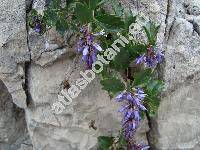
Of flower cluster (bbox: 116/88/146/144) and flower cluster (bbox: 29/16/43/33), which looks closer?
flower cluster (bbox: 116/88/146/144)

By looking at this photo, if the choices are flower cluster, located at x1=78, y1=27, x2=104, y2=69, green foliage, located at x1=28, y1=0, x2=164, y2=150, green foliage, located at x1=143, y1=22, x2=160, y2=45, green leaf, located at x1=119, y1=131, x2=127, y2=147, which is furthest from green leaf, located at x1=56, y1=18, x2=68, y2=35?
green leaf, located at x1=119, y1=131, x2=127, y2=147

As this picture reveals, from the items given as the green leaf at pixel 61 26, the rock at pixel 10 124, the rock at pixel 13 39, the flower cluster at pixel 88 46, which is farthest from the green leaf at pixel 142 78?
the rock at pixel 10 124

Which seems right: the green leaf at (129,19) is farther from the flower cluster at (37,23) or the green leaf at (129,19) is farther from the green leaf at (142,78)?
the flower cluster at (37,23)

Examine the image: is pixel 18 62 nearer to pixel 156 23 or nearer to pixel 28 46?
pixel 28 46

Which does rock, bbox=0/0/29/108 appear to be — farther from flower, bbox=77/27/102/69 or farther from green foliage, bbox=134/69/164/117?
green foliage, bbox=134/69/164/117

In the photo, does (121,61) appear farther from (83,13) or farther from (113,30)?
(83,13)

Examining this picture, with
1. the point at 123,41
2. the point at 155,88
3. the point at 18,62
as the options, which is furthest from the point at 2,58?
the point at 155,88
